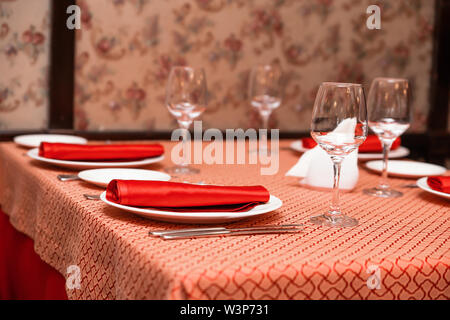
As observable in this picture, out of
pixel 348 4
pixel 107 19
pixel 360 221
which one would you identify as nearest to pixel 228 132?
pixel 107 19

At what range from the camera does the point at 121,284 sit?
34.0 inches

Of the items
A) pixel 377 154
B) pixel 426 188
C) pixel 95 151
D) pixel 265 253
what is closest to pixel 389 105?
pixel 426 188

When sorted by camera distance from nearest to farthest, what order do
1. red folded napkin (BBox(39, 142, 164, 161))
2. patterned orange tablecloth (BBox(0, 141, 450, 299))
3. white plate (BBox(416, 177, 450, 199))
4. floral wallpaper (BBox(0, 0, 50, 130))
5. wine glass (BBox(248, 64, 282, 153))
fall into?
patterned orange tablecloth (BBox(0, 141, 450, 299)) < white plate (BBox(416, 177, 450, 199)) < red folded napkin (BBox(39, 142, 164, 161)) < wine glass (BBox(248, 64, 282, 153)) < floral wallpaper (BBox(0, 0, 50, 130))

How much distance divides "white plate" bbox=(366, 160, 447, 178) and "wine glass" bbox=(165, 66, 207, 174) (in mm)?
473

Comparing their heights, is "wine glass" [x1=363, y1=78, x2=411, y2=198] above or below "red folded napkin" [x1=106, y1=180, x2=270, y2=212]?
above

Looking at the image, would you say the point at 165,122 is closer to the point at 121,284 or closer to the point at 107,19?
the point at 107,19

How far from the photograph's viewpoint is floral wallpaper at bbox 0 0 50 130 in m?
2.30

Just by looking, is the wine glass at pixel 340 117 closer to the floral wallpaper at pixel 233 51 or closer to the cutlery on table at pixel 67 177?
the cutlery on table at pixel 67 177

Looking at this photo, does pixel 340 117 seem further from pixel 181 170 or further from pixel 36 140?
pixel 36 140

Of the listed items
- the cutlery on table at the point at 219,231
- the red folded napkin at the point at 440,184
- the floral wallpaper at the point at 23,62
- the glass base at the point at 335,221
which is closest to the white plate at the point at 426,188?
the red folded napkin at the point at 440,184

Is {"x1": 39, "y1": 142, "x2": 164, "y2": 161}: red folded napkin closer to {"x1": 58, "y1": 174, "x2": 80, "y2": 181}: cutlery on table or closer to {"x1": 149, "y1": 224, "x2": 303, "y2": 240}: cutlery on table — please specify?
{"x1": 58, "y1": 174, "x2": 80, "y2": 181}: cutlery on table

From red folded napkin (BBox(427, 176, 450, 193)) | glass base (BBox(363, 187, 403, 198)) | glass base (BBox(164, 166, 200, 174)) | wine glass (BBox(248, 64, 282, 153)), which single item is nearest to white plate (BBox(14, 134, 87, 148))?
glass base (BBox(164, 166, 200, 174))

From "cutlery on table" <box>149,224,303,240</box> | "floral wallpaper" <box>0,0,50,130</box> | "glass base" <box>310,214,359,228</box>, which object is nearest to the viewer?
"cutlery on table" <box>149,224,303,240</box>
